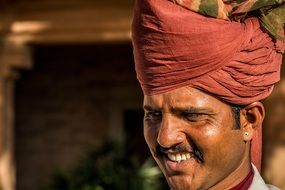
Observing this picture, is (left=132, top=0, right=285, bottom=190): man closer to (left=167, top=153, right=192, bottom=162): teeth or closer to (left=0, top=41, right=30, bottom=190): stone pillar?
(left=167, top=153, right=192, bottom=162): teeth

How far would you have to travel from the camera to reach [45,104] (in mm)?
9711

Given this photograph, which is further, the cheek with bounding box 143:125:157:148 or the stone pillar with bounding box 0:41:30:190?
the stone pillar with bounding box 0:41:30:190

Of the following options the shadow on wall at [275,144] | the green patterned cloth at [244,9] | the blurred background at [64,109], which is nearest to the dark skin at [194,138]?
the green patterned cloth at [244,9]

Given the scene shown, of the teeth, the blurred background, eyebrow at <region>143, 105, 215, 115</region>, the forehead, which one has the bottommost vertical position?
the blurred background

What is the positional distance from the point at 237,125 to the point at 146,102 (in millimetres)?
247

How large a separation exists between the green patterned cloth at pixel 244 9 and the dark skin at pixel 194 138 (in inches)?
8.0

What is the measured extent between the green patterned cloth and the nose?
0.29 metres

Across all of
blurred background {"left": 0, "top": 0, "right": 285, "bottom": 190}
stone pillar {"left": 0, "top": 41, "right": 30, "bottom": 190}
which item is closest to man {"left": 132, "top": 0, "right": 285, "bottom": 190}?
stone pillar {"left": 0, "top": 41, "right": 30, "bottom": 190}

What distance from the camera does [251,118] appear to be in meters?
2.14

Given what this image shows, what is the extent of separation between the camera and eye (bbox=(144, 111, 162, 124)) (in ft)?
6.90

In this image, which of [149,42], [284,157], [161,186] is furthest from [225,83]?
[161,186]

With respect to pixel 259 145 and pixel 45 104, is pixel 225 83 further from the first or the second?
pixel 45 104

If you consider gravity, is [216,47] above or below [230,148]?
above

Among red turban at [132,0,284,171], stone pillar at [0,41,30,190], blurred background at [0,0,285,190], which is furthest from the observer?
blurred background at [0,0,285,190]
